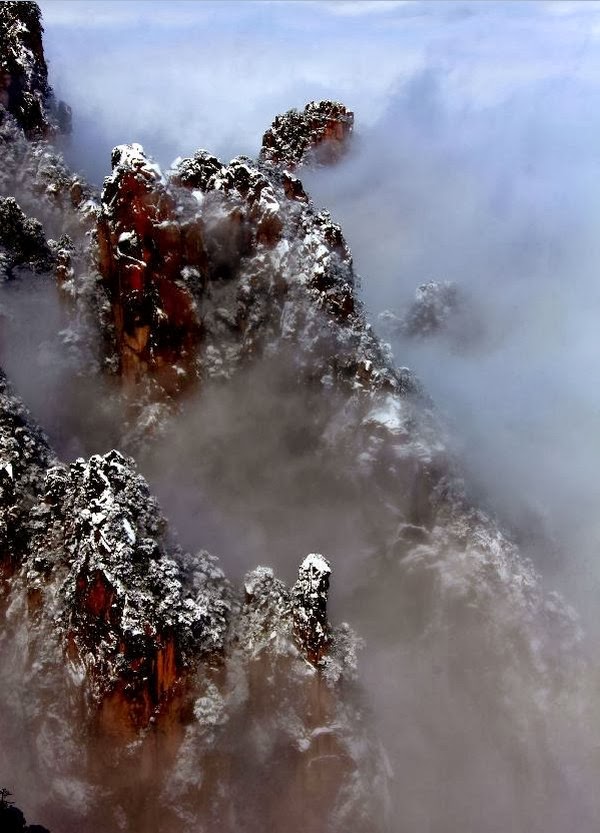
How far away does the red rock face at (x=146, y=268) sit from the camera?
192 ft

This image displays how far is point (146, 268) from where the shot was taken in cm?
5903

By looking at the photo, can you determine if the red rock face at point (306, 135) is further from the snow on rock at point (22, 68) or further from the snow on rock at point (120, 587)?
the snow on rock at point (120, 587)

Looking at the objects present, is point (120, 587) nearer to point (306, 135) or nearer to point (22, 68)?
point (22, 68)

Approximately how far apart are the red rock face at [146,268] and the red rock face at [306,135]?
2299 inches

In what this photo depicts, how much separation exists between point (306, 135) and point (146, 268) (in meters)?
69.1

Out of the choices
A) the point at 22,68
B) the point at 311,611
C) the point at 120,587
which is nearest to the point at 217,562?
the point at 311,611

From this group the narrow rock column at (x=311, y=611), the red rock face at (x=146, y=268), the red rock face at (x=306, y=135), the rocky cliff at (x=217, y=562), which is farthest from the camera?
the red rock face at (x=306, y=135)

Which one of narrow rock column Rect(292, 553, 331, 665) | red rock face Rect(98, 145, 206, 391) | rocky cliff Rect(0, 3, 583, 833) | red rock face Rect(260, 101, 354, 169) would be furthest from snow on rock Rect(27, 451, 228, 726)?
red rock face Rect(260, 101, 354, 169)

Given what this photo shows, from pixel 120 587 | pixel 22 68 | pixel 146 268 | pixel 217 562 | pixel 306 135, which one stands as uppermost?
pixel 306 135

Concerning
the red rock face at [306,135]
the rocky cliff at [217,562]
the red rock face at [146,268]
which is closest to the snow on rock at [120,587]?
the rocky cliff at [217,562]

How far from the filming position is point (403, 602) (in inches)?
2362

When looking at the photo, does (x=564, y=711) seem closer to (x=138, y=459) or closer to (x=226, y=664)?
(x=226, y=664)

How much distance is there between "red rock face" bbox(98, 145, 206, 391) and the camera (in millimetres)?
58500

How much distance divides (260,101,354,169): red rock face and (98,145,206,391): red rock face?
58.4m
